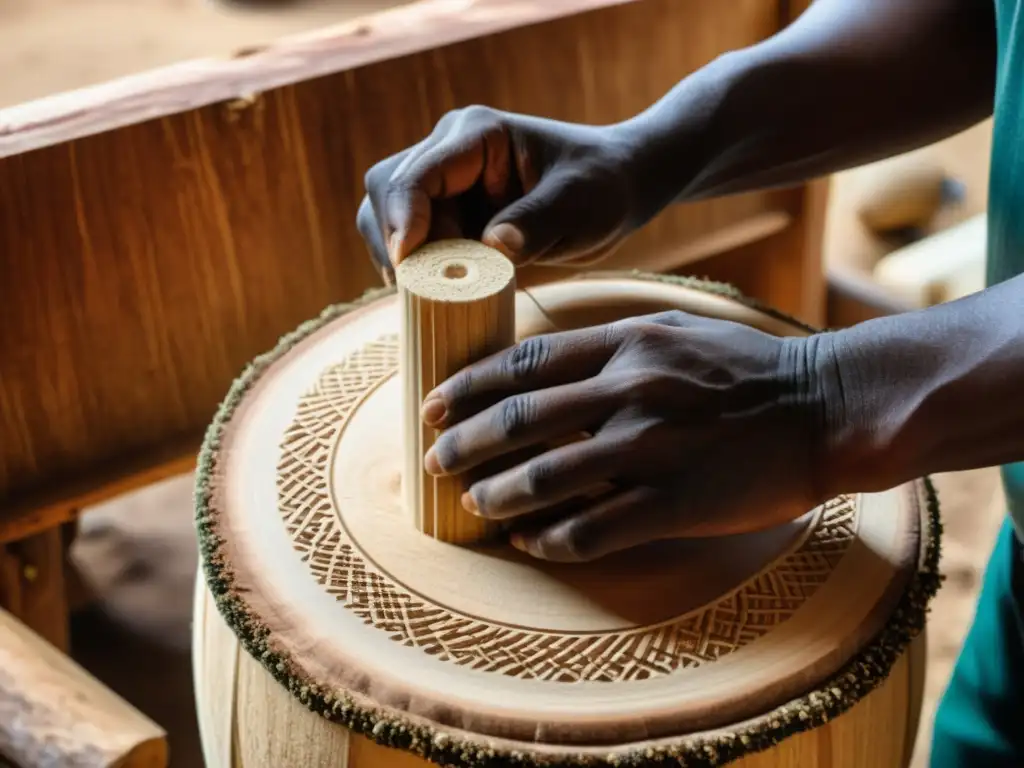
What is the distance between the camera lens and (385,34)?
1.42 metres

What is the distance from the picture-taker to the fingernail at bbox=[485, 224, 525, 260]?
92cm

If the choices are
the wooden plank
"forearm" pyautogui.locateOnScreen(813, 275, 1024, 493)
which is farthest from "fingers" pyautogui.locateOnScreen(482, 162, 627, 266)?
the wooden plank

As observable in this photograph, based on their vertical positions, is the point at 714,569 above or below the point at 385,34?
below

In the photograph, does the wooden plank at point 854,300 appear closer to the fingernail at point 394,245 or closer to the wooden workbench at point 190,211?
the wooden workbench at point 190,211

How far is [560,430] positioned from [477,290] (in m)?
0.13

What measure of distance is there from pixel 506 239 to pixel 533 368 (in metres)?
0.18

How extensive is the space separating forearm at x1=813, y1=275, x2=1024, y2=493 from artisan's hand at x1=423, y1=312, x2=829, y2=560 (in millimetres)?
19

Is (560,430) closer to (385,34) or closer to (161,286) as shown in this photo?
(161,286)

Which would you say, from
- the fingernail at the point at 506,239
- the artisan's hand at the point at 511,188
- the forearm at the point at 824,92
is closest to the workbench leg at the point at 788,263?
the forearm at the point at 824,92

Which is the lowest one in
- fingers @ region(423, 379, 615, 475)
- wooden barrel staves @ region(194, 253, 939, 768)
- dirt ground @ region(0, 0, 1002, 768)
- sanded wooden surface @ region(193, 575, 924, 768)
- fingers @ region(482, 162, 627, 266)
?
dirt ground @ region(0, 0, 1002, 768)

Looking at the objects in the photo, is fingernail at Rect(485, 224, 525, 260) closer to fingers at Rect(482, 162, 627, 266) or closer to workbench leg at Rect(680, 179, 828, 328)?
fingers at Rect(482, 162, 627, 266)

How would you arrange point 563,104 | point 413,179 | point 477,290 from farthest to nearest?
point 563,104 → point 413,179 → point 477,290

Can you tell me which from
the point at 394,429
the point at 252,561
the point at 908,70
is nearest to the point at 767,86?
the point at 908,70

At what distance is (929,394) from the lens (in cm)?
73
